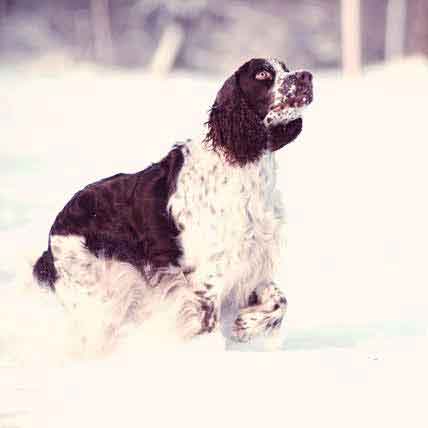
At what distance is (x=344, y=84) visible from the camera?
22.1 m

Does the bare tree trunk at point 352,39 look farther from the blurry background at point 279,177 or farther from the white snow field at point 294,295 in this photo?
the white snow field at point 294,295

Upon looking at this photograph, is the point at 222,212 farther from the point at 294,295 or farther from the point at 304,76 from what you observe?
the point at 294,295

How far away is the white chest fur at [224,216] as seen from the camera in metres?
4.64

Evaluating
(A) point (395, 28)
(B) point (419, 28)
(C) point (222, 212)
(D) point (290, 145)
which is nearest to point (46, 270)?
(C) point (222, 212)

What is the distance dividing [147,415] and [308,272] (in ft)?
12.3

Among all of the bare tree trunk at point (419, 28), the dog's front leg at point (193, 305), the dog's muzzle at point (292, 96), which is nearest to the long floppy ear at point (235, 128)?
the dog's muzzle at point (292, 96)

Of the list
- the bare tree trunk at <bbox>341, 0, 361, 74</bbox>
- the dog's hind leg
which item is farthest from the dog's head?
the bare tree trunk at <bbox>341, 0, 361, 74</bbox>

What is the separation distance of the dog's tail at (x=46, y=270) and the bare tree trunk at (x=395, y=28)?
22859 mm

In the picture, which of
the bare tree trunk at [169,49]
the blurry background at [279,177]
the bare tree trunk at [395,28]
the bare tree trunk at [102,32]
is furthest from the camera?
the bare tree trunk at [102,32]

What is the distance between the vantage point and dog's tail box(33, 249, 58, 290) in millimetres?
5031

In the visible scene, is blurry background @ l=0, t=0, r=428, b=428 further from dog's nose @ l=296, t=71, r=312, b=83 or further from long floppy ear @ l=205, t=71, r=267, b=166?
dog's nose @ l=296, t=71, r=312, b=83

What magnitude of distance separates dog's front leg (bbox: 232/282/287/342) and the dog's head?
700 millimetres

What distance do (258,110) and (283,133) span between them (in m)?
0.16

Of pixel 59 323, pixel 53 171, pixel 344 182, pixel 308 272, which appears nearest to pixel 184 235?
pixel 59 323
